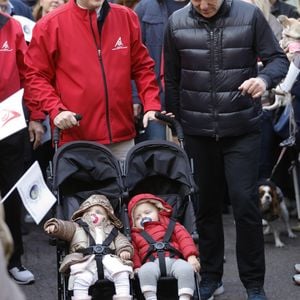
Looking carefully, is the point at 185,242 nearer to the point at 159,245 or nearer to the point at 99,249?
the point at 159,245

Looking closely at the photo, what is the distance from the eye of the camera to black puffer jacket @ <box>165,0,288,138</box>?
20.3 ft

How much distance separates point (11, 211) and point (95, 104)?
1358 mm

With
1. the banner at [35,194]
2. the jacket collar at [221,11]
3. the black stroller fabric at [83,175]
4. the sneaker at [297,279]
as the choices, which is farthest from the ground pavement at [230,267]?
the jacket collar at [221,11]

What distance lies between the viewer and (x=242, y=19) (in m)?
6.18

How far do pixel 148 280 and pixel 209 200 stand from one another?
1189 mm

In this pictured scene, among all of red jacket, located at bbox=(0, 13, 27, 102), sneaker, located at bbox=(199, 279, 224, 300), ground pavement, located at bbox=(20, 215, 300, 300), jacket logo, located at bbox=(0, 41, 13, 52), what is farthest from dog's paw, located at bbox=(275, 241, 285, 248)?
jacket logo, located at bbox=(0, 41, 13, 52)

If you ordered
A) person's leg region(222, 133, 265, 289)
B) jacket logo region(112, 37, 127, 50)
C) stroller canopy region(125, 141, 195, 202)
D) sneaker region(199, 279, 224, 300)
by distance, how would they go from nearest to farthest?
stroller canopy region(125, 141, 195, 202) → person's leg region(222, 133, 265, 289) → jacket logo region(112, 37, 127, 50) → sneaker region(199, 279, 224, 300)

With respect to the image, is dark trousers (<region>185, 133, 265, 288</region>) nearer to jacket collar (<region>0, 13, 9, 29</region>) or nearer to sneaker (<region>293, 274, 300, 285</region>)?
sneaker (<region>293, 274, 300, 285</region>)

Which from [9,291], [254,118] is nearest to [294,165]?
[254,118]

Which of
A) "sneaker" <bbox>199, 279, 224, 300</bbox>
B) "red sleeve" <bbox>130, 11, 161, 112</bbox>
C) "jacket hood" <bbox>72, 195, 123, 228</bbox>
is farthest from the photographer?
"sneaker" <bbox>199, 279, 224, 300</bbox>

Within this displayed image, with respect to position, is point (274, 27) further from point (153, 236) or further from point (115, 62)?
point (153, 236)

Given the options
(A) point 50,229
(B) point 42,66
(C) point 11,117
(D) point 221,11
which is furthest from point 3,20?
(A) point 50,229

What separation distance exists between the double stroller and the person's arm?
1.25ft

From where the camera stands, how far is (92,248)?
223 inches
